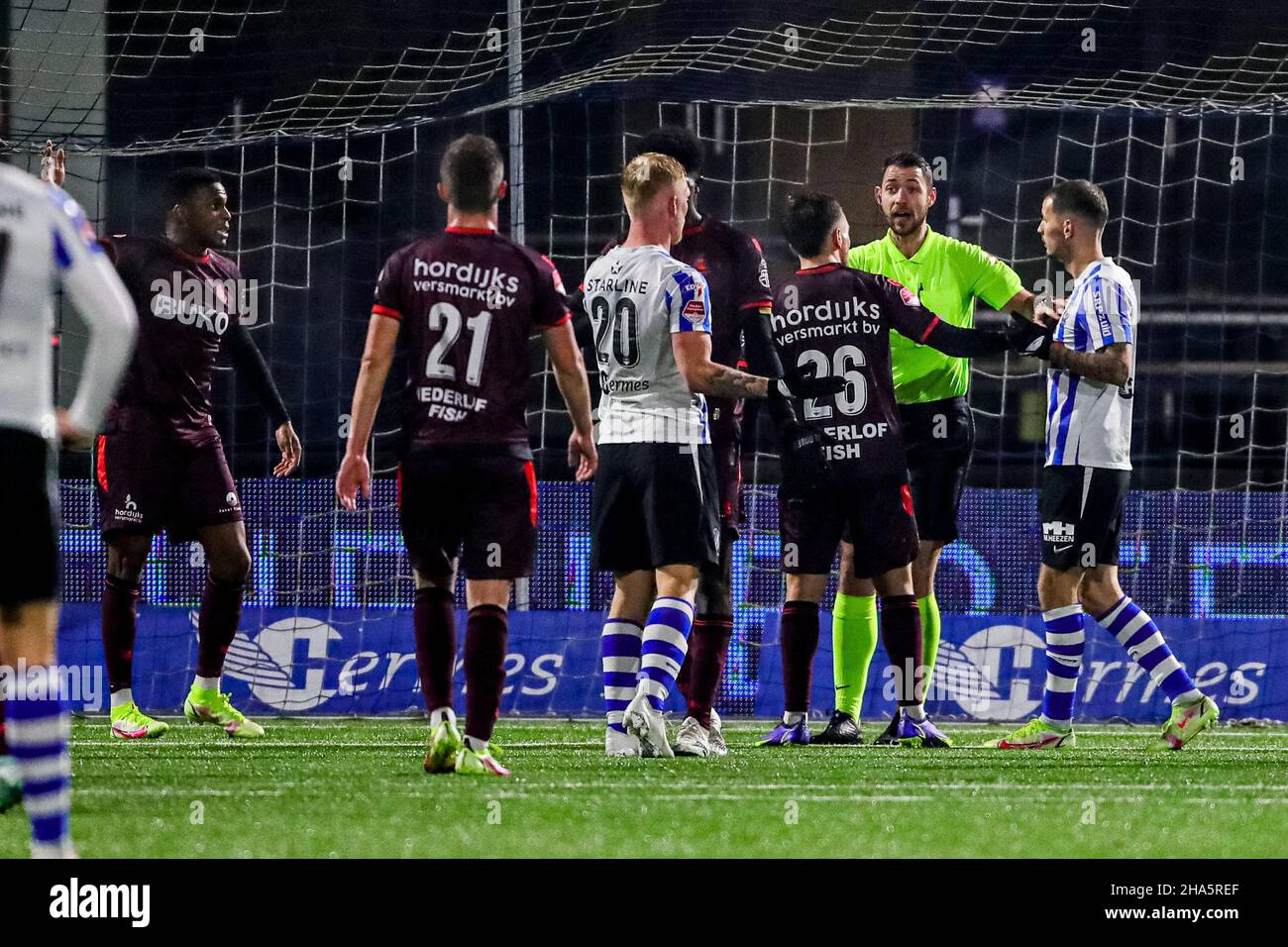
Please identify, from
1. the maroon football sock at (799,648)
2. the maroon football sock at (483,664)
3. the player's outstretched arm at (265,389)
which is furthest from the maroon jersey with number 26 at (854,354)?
the player's outstretched arm at (265,389)

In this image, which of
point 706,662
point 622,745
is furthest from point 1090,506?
point 622,745

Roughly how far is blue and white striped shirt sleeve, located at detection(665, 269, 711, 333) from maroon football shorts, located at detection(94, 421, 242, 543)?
220cm

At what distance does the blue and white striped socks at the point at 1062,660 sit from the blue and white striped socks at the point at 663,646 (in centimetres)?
166

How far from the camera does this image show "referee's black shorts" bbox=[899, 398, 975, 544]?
23.6ft

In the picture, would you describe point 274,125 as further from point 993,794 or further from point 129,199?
point 993,794

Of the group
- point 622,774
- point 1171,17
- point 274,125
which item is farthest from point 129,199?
point 622,774

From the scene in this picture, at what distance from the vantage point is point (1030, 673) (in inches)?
352

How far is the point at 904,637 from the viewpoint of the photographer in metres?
6.77

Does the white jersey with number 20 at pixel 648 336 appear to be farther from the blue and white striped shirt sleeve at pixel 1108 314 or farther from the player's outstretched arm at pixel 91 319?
the player's outstretched arm at pixel 91 319

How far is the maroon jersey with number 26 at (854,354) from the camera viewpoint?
6.68 m

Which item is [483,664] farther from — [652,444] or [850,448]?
[850,448]

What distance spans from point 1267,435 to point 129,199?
388 inches

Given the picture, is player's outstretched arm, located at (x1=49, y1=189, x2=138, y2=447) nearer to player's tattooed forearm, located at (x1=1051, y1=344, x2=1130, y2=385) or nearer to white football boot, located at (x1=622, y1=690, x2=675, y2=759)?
white football boot, located at (x1=622, y1=690, x2=675, y2=759)

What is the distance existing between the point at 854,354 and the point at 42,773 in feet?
13.0
